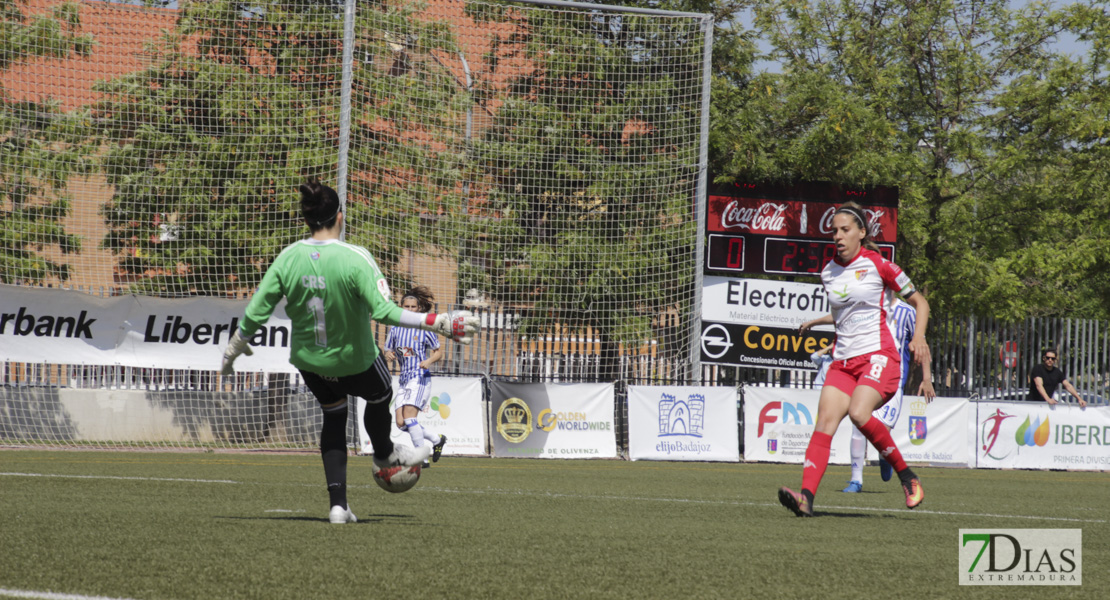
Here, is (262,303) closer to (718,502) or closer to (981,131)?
(718,502)

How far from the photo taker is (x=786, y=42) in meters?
27.2

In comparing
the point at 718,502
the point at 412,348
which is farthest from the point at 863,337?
the point at 412,348

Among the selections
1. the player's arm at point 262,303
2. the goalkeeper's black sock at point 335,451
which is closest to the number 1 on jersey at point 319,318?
the player's arm at point 262,303

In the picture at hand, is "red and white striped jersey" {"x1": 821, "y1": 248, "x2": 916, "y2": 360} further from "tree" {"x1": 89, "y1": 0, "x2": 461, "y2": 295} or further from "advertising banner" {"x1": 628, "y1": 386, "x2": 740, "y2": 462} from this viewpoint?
"tree" {"x1": 89, "y1": 0, "x2": 461, "y2": 295}

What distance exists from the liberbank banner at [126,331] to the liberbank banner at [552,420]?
340 cm

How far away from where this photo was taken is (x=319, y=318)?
6000 millimetres

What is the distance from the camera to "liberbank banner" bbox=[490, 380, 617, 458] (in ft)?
57.5

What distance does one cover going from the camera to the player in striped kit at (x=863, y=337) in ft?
24.1

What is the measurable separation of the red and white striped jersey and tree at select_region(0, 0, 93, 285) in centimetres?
1254

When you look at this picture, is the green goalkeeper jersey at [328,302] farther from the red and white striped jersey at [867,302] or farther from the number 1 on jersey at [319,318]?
the red and white striped jersey at [867,302]

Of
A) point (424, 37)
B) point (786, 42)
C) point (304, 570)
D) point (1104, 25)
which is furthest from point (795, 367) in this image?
point (304, 570)

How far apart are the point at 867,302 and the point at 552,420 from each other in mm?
10556

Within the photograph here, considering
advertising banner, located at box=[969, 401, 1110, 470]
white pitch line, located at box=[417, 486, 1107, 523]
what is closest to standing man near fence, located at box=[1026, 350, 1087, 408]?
advertising banner, located at box=[969, 401, 1110, 470]

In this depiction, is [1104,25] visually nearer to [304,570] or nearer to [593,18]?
[593,18]
